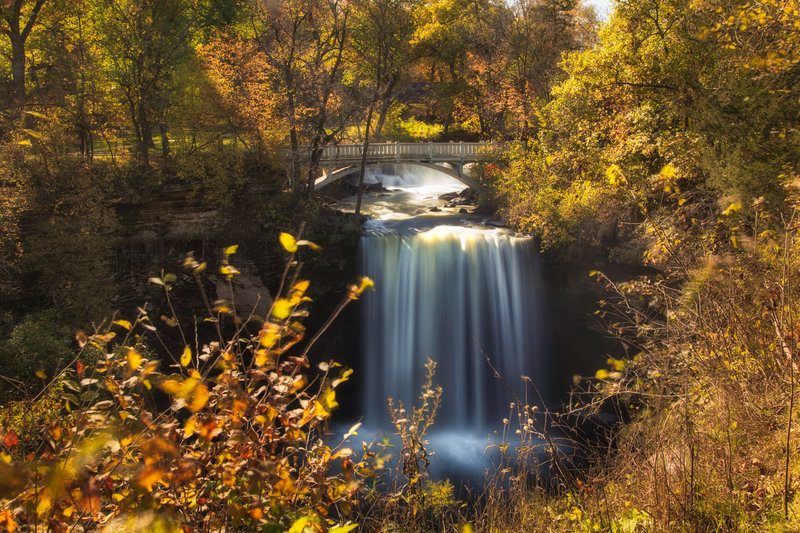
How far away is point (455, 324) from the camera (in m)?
13.7

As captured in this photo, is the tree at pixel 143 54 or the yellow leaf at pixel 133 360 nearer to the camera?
the yellow leaf at pixel 133 360

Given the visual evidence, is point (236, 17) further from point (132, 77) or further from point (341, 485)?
point (341, 485)

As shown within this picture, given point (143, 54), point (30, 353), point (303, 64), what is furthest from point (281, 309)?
point (303, 64)

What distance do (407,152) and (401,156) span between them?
13.2 inches

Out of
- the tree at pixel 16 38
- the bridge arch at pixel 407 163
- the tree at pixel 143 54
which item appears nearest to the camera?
the tree at pixel 16 38

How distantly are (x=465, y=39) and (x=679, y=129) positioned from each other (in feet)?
54.0

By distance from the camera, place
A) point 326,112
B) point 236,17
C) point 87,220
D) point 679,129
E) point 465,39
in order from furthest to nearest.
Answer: point 465,39
point 236,17
point 326,112
point 87,220
point 679,129

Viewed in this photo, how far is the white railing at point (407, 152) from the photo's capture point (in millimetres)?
17031

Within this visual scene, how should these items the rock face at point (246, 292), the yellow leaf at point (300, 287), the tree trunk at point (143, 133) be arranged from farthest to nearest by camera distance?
the rock face at point (246, 292), the tree trunk at point (143, 133), the yellow leaf at point (300, 287)

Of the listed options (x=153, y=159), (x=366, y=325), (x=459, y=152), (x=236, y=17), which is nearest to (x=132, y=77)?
(x=153, y=159)

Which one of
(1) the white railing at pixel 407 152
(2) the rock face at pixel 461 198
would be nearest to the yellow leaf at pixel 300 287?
(1) the white railing at pixel 407 152

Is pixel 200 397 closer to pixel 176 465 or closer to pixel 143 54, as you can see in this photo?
pixel 176 465

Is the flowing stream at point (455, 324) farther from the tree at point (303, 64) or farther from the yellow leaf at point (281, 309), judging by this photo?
the yellow leaf at point (281, 309)

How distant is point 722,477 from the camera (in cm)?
281
